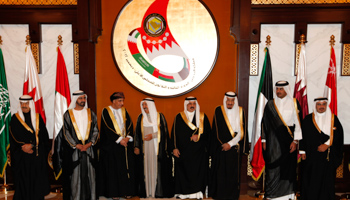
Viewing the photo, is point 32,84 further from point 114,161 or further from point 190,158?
point 190,158

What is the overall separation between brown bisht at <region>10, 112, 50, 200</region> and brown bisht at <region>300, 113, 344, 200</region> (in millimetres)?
3950

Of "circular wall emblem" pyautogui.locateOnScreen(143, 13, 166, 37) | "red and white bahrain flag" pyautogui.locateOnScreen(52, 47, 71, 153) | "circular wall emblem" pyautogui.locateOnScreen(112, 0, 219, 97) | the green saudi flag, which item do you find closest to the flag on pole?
"circular wall emblem" pyautogui.locateOnScreen(112, 0, 219, 97)

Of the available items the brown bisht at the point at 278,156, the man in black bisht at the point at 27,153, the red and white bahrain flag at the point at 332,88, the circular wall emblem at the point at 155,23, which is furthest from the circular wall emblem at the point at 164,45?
the red and white bahrain flag at the point at 332,88

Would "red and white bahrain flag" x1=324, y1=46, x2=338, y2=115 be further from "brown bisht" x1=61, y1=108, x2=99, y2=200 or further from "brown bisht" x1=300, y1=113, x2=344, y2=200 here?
"brown bisht" x1=61, y1=108, x2=99, y2=200

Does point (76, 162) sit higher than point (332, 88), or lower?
lower

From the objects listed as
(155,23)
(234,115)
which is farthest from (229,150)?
(155,23)

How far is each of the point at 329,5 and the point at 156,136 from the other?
3.65 metres

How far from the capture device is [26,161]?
4.29 metres

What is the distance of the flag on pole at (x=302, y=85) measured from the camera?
15.8 ft

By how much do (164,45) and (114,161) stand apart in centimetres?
217

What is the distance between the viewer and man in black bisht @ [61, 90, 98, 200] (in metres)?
4.32

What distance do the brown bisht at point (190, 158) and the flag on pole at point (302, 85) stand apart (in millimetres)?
1619

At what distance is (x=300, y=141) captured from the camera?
437cm

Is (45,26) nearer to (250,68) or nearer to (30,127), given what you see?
(30,127)
